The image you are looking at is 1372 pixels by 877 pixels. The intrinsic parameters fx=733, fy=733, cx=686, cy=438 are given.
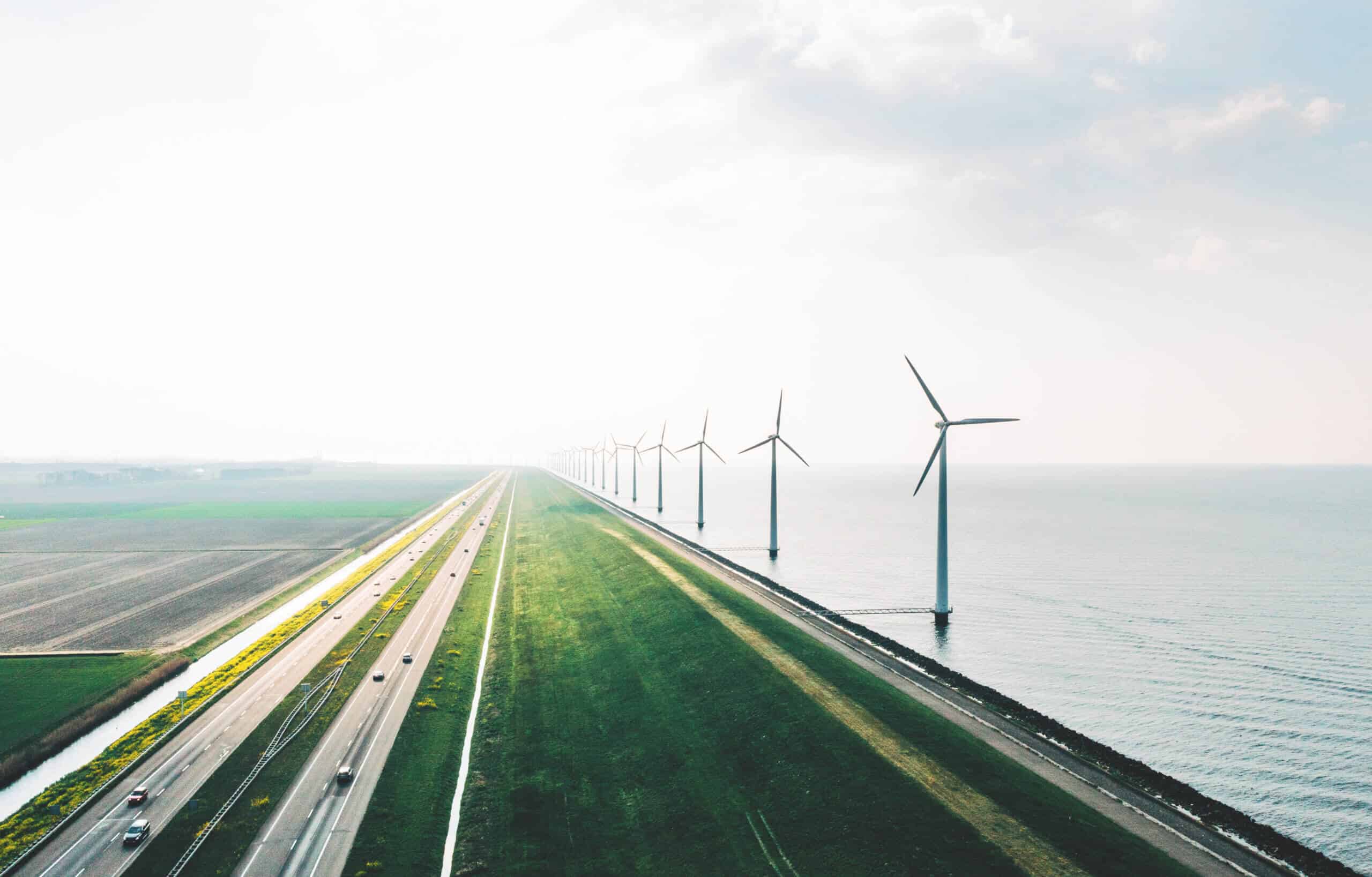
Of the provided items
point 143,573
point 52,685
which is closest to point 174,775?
point 52,685

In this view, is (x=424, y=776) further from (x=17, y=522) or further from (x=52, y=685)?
(x=17, y=522)

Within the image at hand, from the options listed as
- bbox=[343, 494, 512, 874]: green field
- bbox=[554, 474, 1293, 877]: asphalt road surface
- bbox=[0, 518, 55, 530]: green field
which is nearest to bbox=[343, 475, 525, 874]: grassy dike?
bbox=[343, 494, 512, 874]: green field

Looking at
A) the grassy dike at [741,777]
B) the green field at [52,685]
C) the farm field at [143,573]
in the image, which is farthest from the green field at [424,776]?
the farm field at [143,573]

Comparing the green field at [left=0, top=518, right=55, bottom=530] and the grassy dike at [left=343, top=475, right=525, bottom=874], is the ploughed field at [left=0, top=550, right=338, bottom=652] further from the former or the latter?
the green field at [left=0, top=518, right=55, bottom=530]

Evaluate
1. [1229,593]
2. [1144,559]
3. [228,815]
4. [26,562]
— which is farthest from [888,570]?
[26,562]

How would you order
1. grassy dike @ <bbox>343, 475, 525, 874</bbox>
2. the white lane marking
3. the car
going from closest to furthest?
grassy dike @ <bbox>343, 475, 525, 874</bbox>, the car, the white lane marking

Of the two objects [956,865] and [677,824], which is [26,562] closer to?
[677,824]
